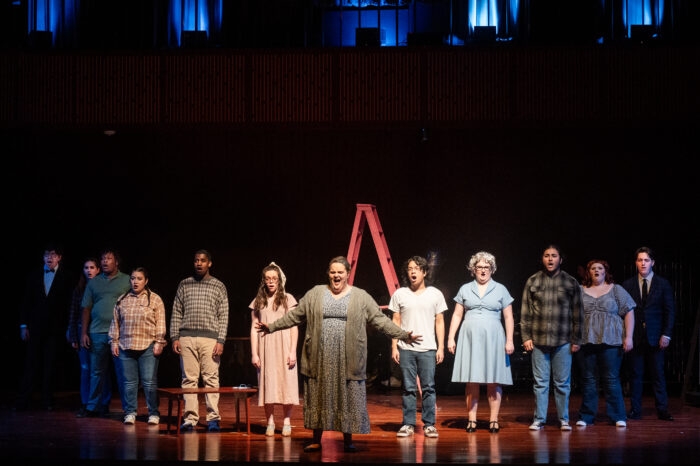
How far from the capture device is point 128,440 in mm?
6406

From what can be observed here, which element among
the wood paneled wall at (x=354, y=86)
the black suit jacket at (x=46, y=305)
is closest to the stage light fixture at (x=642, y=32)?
the wood paneled wall at (x=354, y=86)

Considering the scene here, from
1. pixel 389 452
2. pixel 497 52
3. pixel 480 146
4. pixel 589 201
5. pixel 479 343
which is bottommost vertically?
pixel 389 452

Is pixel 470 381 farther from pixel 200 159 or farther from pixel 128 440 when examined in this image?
pixel 200 159

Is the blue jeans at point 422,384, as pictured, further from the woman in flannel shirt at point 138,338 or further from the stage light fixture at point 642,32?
the stage light fixture at point 642,32

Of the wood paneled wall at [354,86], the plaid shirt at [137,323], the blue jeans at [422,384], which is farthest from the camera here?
the wood paneled wall at [354,86]

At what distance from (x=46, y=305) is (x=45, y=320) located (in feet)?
0.49

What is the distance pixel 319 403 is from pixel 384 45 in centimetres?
558

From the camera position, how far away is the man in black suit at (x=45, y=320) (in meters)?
8.33

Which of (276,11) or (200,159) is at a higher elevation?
(276,11)

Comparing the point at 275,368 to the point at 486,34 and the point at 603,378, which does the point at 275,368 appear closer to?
the point at 603,378

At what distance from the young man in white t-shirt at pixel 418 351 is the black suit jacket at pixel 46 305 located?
374cm

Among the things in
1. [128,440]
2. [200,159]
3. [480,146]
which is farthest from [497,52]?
[128,440]

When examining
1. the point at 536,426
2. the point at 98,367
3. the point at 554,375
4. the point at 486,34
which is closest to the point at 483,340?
the point at 554,375

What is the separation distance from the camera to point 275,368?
266 inches
